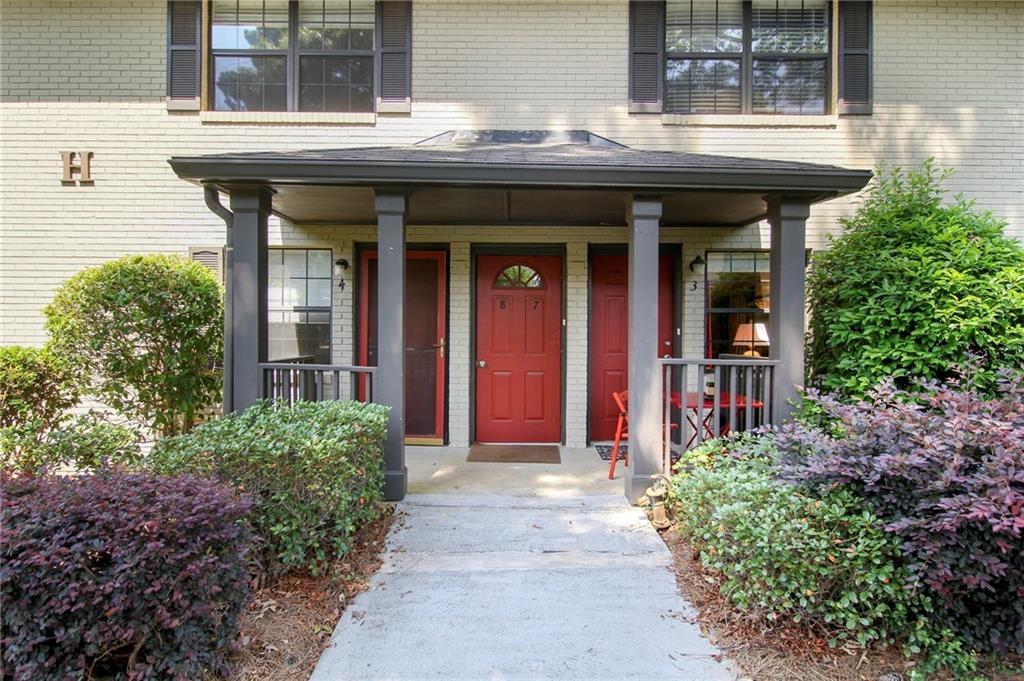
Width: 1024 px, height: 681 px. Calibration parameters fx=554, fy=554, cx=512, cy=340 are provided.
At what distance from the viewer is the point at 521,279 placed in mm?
6105

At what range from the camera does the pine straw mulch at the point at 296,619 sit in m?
2.38

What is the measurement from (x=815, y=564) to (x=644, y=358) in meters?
1.87

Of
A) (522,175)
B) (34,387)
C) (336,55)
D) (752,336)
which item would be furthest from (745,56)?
(34,387)

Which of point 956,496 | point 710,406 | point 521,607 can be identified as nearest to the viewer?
point 956,496

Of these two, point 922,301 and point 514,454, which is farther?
point 514,454

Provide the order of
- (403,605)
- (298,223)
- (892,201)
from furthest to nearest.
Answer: (298,223)
(892,201)
(403,605)

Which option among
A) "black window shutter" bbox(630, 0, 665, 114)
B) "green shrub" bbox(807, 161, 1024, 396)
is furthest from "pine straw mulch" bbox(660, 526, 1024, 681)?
"black window shutter" bbox(630, 0, 665, 114)

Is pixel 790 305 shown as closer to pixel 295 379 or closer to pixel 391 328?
pixel 391 328

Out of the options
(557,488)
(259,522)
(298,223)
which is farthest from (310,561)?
(298,223)

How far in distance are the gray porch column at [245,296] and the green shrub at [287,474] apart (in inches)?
37.9

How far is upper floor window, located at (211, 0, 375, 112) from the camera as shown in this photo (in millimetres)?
5863

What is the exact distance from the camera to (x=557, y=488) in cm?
450

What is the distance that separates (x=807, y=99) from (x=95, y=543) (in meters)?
6.86

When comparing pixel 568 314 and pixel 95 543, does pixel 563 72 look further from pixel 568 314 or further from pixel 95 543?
pixel 95 543
